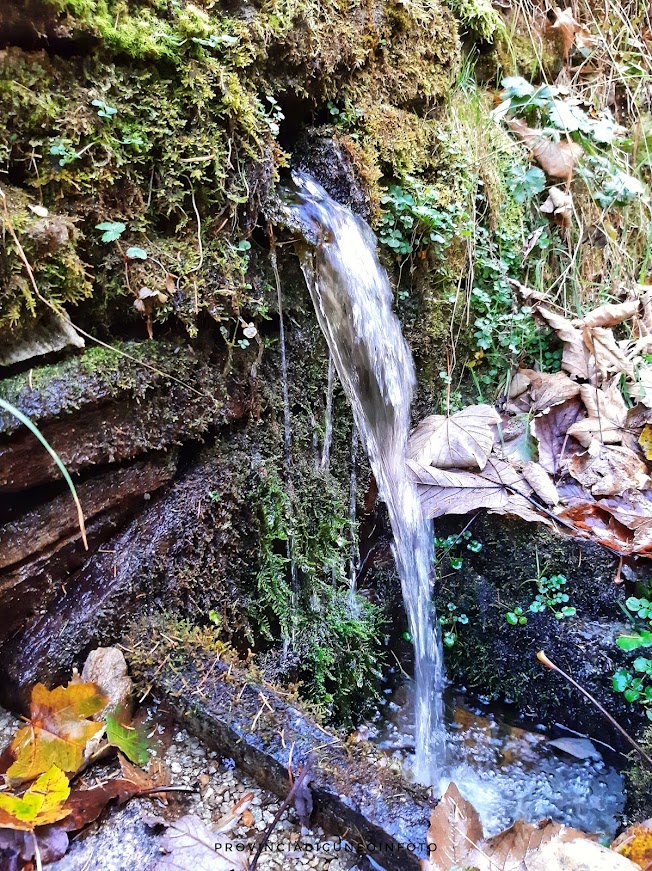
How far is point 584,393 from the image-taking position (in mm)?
2719

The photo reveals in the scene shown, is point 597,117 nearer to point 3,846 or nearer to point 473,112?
point 473,112

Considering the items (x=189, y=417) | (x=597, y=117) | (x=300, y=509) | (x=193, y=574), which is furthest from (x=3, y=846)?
(x=597, y=117)

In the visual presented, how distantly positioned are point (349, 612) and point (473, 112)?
266 cm

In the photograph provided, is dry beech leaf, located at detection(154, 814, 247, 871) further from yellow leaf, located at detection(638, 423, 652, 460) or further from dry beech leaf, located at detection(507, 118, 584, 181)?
dry beech leaf, located at detection(507, 118, 584, 181)

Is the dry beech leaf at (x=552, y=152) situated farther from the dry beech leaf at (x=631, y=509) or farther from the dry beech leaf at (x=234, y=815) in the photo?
the dry beech leaf at (x=234, y=815)

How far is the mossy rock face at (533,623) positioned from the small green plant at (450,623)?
0.01m

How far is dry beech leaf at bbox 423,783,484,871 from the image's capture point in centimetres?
125

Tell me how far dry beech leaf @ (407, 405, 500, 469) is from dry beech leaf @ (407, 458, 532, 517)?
6 cm


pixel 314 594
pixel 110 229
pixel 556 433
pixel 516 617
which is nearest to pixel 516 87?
pixel 556 433

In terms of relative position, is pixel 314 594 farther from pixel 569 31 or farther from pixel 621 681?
pixel 569 31

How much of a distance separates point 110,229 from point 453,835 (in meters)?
1.78

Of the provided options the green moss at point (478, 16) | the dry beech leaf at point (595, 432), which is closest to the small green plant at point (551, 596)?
the dry beech leaf at point (595, 432)

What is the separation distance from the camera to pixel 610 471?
246cm

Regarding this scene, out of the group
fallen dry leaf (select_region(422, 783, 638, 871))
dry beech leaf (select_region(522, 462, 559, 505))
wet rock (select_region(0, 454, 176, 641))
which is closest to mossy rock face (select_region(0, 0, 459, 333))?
wet rock (select_region(0, 454, 176, 641))
